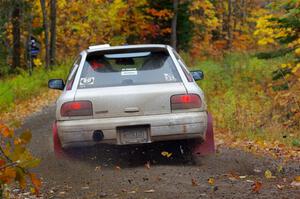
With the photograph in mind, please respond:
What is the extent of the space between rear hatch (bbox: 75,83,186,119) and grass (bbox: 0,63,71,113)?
9184 mm

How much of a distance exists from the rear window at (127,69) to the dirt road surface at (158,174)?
963 mm

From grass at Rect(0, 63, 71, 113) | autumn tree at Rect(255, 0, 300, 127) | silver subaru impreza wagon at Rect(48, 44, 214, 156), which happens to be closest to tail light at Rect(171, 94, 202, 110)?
silver subaru impreza wagon at Rect(48, 44, 214, 156)

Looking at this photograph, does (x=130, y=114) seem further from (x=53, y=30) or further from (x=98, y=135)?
(x=53, y=30)

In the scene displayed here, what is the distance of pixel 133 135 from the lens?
7.15 m

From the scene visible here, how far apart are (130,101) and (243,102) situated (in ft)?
25.9

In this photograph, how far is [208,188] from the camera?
18.9ft

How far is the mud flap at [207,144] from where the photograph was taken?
7.62 meters

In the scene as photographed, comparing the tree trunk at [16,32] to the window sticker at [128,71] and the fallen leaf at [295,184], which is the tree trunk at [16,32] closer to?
the window sticker at [128,71]

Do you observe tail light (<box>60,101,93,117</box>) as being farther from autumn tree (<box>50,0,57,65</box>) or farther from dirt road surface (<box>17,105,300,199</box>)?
autumn tree (<box>50,0,57,65</box>)

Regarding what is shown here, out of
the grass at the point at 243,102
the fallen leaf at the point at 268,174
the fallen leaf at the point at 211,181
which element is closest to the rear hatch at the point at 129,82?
the fallen leaf at the point at 211,181

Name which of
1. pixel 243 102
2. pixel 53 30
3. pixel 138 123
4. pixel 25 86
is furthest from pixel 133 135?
pixel 53 30

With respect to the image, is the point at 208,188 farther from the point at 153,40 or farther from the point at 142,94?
the point at 153,40

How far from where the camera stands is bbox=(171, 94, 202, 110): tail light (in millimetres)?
7180

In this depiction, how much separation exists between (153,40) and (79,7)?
778 centimetres
